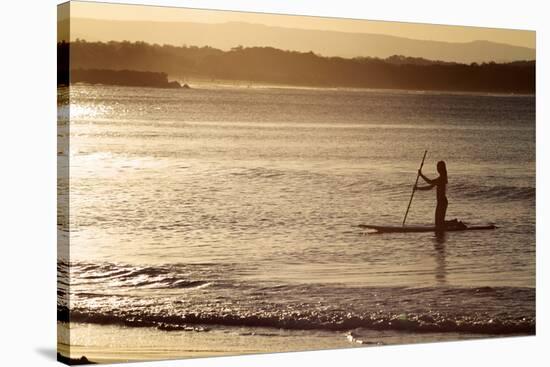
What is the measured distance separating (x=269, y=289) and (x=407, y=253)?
998mm

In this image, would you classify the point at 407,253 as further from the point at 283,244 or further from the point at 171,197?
the point at 171,197

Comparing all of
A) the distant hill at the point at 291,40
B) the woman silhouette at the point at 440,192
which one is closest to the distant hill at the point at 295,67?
the distant hill at the point at 291,40

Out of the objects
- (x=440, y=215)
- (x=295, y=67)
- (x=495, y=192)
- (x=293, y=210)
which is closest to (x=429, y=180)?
(x=440, y=215)

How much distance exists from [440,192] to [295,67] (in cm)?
129

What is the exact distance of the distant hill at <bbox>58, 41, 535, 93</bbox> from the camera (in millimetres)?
8281

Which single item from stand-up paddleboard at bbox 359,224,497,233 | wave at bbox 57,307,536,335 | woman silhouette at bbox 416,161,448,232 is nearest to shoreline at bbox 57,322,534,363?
wave at bbox 57,307,536,335

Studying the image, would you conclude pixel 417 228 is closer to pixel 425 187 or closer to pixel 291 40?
pixel 425 187

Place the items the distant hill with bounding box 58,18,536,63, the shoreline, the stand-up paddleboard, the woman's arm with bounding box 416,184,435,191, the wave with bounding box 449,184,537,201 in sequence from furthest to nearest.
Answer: the wave with bounding box 449,184,537,201
the woman's arm with bounding box 416,184,435,191
the stand-up paddleboard
the distant hill with bounding box 58,18,536,63
the shoreline

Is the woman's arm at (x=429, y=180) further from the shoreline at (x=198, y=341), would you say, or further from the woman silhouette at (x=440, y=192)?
the shoreline at (x=198, y=341)

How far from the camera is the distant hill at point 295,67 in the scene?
8281 mm

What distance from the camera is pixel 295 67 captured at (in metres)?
8.88

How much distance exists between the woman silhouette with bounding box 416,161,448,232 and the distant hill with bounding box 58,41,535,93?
0.55 meters

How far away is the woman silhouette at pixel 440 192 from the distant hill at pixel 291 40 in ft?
2.44

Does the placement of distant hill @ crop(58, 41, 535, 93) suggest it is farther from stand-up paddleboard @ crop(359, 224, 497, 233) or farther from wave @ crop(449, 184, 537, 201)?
Result: stand-up paddleboard @ crop(359, 224, 497, 233)
